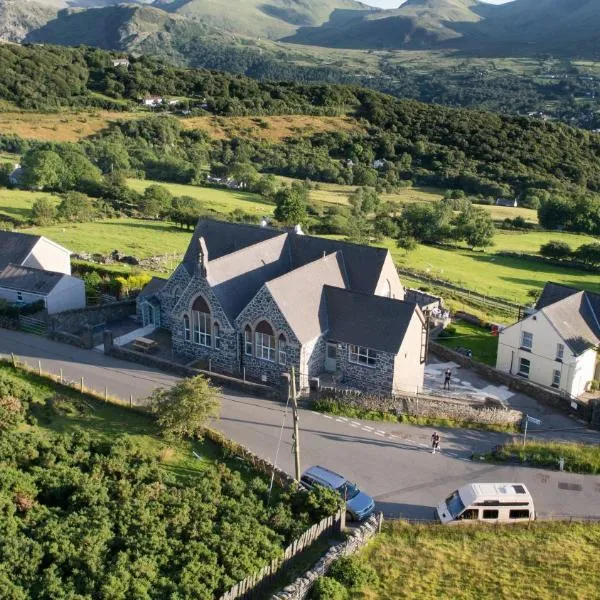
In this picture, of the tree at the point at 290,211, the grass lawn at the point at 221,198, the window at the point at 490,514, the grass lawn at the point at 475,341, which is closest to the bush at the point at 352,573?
the window at the point at 490,514

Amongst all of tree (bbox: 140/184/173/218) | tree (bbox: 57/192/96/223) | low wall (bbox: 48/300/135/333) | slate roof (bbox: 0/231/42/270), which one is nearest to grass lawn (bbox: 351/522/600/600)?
low wall (bbox: 48/300/135/333)

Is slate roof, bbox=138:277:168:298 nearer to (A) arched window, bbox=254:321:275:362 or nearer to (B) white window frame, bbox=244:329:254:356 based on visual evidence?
(B) white window frame, bbox=244:329:254:356

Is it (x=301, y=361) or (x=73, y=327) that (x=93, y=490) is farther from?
(x=73, y=327)

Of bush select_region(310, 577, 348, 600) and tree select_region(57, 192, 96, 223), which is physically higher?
tree select_region(57, 192, 96, 223)

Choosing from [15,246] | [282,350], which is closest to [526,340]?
[282,350]

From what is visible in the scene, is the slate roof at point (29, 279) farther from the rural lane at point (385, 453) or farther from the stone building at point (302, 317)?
the rural lane at point (385, 453)
